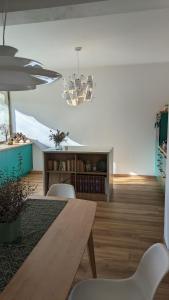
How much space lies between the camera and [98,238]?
9.76ft

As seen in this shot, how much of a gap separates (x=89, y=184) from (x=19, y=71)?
11.3 feet

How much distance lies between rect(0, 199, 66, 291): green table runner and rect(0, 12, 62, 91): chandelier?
781 millimetres

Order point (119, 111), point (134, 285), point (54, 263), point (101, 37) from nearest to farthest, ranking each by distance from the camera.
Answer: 1. point (54, 263)
2. point (134, 285)
3. point (101, 37)
4. point (119, 111)

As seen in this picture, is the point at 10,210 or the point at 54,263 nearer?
the point at 54,263

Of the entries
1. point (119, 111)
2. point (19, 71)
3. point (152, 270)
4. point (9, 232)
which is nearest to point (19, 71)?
point (19, 71)

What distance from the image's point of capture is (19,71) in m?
1.10

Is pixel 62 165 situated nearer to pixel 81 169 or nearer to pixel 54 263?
pixel 81 169

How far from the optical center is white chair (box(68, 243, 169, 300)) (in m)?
1.33

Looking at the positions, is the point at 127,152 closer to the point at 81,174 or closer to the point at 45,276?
the point at 81,174

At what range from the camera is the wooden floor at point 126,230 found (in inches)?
93.7

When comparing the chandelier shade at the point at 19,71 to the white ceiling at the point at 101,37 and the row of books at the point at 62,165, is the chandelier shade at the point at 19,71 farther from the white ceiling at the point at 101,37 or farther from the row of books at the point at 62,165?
the row of books at the point at 62,165

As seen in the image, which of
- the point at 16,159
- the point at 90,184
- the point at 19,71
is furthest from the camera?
the point at 16,159

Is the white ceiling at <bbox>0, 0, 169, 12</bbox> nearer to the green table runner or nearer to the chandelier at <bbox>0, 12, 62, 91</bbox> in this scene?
the chandelier at <bbox>0, 12, 62, 91</bbox>

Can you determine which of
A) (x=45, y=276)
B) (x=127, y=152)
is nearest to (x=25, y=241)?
(x=45, y=276)
